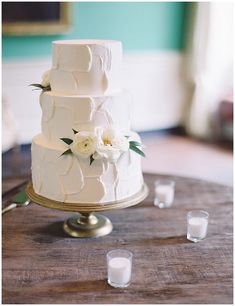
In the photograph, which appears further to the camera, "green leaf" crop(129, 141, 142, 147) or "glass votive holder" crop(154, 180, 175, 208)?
"glass votive holder" crop(154, 180, 175, 208)

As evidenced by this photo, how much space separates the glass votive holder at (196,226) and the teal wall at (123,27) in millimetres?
3013

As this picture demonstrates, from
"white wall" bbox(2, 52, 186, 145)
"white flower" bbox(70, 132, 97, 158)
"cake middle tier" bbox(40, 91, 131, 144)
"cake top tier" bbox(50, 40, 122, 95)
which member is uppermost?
"cake top tier" bbox(50, 40, 122, 95)

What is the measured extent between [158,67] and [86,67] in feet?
11.5

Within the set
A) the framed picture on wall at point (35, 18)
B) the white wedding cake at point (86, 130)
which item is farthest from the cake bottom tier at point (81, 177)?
the framed picture on wall at point (35, 18)

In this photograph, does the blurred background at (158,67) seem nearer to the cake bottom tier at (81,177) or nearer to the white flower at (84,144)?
the cake bottom tier at (81,177)

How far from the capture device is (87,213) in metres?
1.66

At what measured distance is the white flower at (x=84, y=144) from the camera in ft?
4.79

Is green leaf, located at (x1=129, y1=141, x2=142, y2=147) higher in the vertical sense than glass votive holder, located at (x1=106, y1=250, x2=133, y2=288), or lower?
higher

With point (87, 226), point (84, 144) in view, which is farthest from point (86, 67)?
point (87, 226)

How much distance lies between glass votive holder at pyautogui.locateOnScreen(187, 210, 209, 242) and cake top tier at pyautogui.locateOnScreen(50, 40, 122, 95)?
524 millimetres

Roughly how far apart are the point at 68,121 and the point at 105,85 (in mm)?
171

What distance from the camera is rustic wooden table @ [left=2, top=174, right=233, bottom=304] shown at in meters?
1.30

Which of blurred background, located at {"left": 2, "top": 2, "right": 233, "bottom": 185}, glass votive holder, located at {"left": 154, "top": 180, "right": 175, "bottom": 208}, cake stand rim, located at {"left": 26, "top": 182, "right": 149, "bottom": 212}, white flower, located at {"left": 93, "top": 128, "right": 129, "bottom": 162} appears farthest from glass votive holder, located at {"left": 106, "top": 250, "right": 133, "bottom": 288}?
blurred background, located at {"left": 2, "top": 2, "right": 233, "bottom": 185}

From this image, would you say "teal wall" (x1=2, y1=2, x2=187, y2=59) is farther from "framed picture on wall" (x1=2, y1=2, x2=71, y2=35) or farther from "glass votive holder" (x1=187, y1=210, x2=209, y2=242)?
"glass votive holder" (x1=187, y1=210, x2=209, y2=242)
